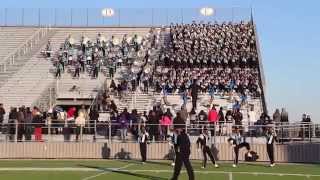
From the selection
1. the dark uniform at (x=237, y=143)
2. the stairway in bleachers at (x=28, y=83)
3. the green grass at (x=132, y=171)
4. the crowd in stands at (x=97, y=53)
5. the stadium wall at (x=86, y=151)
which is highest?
the crowd in stands at (x=97, y=53)

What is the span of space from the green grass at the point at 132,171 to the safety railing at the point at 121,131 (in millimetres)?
2003

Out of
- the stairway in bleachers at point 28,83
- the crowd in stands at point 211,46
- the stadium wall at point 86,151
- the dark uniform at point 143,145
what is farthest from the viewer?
the crowd in stands at point 211,46

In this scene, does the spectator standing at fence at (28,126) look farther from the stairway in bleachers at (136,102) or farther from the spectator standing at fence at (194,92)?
the spectator standing at fence at (194,92)

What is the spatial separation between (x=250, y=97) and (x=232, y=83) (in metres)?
1.43

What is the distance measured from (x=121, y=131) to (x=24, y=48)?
17.3m

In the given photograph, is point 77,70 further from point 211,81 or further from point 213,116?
point 213,116

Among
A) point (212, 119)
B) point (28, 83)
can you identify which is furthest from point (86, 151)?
point (28, 83)

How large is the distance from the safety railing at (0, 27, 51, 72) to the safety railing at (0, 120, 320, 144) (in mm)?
12841

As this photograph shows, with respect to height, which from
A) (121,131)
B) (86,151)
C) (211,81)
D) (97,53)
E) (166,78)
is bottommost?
(86,151)

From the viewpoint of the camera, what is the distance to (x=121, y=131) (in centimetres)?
3250

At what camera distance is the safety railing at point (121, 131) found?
103 ft

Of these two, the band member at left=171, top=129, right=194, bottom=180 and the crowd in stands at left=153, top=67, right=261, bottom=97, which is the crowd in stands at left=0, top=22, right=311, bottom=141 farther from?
the band member at left=171, top=129, right=194, bottom=180

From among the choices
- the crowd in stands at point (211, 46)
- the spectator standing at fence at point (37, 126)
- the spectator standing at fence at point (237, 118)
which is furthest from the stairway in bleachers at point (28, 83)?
the spectator standing at fence at point (237, 118)

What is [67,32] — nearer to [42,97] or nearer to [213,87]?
[42,97]
